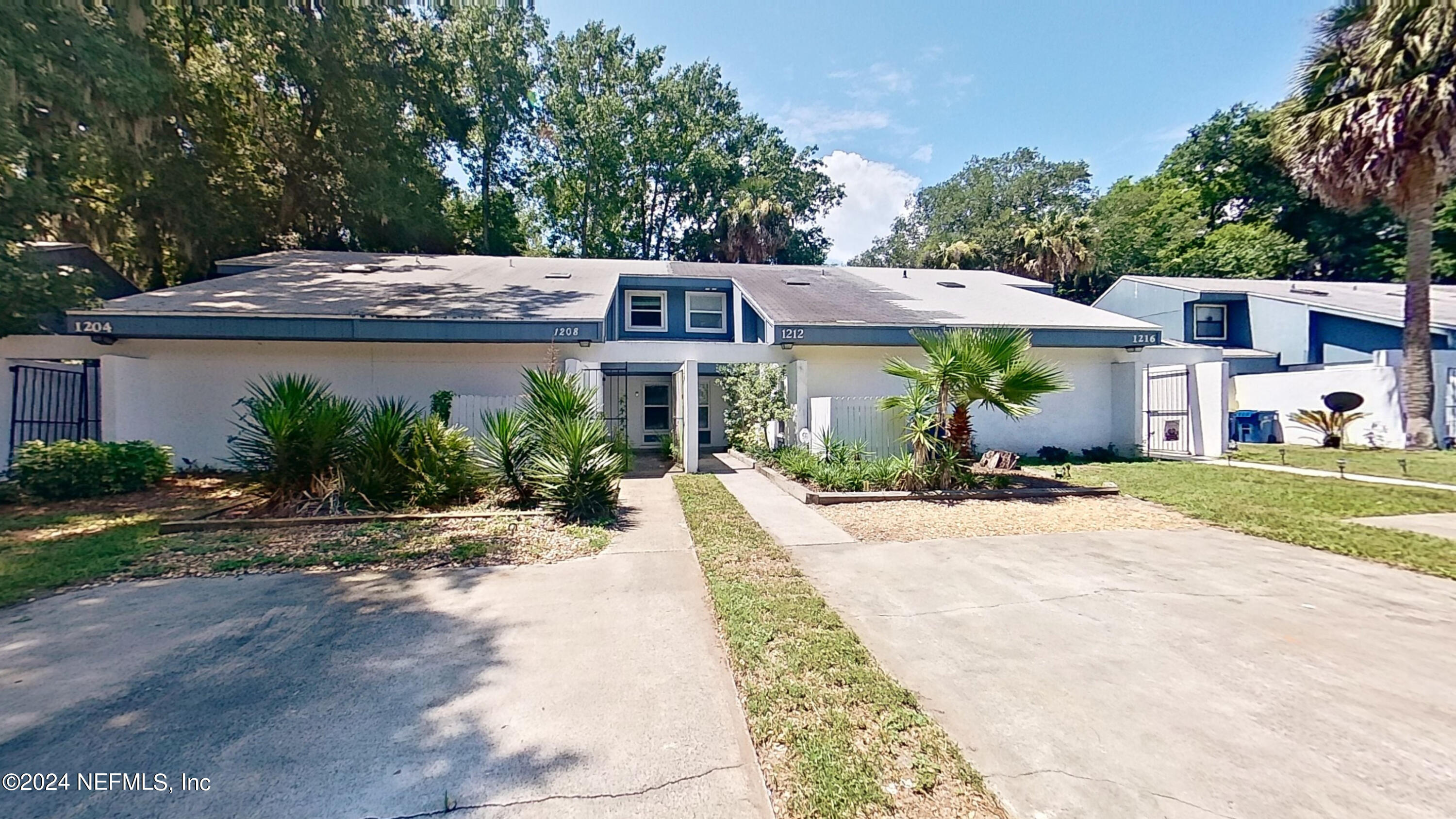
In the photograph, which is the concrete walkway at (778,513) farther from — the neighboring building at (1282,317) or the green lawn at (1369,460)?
the neighboring building at (1282,317)

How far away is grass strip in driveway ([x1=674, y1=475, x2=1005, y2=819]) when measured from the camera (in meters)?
2.36

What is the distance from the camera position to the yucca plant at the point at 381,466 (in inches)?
293

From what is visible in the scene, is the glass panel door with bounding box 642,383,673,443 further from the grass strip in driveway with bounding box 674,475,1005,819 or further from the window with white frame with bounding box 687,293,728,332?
the grass strip in driveway with bounding box 674,475,1005,819

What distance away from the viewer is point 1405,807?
234 cm

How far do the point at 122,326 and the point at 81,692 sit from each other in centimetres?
957

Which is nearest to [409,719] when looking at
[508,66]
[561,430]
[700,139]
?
[561,430]

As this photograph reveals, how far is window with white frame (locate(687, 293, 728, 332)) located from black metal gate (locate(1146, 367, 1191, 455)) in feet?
36.9

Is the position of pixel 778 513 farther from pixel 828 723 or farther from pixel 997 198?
pixel 997 198

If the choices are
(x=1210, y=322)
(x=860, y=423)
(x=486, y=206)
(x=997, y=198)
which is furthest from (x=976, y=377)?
(x=997, y=198)

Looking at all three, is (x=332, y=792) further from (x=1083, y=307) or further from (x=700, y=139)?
(x=700, y=139)

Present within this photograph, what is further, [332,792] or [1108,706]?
[1108,706]

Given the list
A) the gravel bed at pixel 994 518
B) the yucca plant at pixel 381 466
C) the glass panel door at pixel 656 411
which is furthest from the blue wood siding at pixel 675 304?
the gravel bed at pixel 994 518

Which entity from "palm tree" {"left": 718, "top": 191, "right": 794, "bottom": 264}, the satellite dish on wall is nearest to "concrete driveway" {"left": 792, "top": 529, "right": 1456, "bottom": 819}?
the satellite dish on wall

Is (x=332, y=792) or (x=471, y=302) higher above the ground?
(x=471, y=302)
